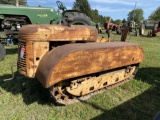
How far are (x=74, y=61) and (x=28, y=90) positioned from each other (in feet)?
5.11

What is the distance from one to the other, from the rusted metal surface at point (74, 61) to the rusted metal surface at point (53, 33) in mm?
250

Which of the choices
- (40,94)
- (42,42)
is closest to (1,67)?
(40,94)

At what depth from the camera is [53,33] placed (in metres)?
3.52

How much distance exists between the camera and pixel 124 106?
3.86 m

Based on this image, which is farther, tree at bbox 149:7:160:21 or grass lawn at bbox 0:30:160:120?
tree at bbox 149:7:160:21

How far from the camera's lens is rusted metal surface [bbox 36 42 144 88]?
312 cm

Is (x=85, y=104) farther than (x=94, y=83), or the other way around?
(x=94, y=83)

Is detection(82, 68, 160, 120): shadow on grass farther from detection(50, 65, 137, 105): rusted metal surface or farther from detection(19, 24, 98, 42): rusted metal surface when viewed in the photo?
detection(19, 24, 98, 42): rusted metal surface

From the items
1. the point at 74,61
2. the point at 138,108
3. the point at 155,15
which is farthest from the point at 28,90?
the point at 155,15

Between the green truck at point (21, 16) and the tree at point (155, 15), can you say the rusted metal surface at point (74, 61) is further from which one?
the tree at point (155, 15)

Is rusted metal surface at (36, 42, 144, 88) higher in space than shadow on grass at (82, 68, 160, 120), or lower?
higher

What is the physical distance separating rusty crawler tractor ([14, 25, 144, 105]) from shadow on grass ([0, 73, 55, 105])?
19.9 inches

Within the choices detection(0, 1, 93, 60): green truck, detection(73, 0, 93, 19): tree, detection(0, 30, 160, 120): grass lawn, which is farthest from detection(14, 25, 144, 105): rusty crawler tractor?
detection(73, 0, 93, 19): tree

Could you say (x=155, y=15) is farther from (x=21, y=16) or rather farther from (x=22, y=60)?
(x=22, y=60)
